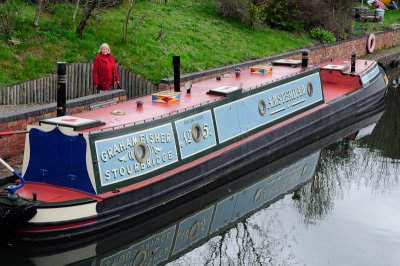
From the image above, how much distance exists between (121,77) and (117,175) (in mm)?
5044

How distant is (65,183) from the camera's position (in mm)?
8922

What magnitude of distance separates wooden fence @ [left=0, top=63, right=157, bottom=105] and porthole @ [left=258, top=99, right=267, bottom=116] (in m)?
2.62

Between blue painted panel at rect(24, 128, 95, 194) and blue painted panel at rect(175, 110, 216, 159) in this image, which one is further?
blue painted panel at rect(175, 110, 216, 159)

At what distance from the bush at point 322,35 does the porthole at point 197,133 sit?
39.7ft

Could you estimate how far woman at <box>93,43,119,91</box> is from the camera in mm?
11695

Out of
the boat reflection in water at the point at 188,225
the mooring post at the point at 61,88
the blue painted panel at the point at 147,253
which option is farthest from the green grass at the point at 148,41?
the blue painted panel at the point at 147,253

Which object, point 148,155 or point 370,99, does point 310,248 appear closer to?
point 148,155

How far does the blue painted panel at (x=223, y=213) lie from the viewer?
998 cm

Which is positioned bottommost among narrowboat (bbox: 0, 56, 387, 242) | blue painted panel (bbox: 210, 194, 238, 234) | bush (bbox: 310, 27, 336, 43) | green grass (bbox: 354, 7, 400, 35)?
blue painted panel (bbox: 210, 194, 238, 234)

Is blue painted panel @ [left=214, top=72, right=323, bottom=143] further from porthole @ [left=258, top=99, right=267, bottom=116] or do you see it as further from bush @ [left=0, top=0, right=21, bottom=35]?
bush @ [left=0, top=0, right=21, bottom=35]

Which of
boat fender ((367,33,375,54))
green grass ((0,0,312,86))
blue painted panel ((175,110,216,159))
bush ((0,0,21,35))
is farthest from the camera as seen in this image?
boat fender ((367,33,375,54))

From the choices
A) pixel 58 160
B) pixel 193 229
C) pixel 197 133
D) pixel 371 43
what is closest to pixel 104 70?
pixel 197 133

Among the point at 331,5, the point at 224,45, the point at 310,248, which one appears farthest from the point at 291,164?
the point at 331,5

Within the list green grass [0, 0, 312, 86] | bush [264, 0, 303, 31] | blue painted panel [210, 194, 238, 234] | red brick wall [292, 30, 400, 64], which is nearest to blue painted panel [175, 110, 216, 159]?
blue painted panel [210, 194, 238, 234]
